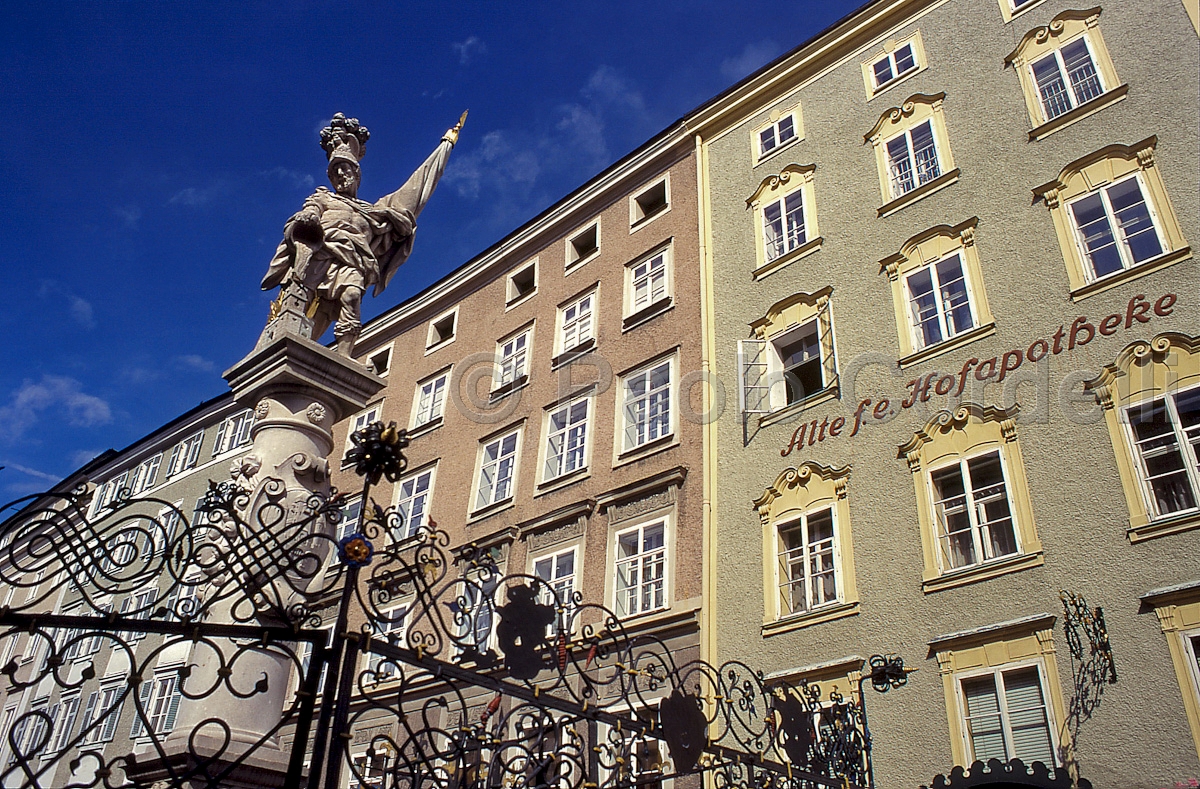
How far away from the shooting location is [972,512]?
43.0 feet

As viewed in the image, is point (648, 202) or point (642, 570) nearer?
point (642, 570)

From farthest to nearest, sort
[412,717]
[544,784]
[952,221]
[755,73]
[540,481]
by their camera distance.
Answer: [755,73]
[540,481]
[412,717]
[952,221]
[544,784]

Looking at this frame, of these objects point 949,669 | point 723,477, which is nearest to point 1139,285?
point 949,669

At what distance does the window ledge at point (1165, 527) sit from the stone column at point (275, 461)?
9.09 meters

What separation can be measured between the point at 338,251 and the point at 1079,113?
12.9m

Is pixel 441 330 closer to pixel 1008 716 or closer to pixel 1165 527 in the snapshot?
pixel 1008 716

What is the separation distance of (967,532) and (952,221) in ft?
19.0

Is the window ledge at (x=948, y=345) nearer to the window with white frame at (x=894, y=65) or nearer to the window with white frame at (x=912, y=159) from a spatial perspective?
the window with white frame at (x=912, y=159)

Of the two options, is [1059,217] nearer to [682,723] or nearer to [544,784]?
[682,723]

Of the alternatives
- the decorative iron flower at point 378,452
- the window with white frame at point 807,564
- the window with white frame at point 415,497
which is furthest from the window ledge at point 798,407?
the decorative iron flower at point 378,452

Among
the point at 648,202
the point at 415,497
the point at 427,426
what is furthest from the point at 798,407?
the point at 427,426

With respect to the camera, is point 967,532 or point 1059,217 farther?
point 1059,217

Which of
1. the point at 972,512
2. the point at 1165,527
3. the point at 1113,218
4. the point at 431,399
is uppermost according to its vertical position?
the point at 431,399

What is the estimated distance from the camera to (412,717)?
19.6 meters
